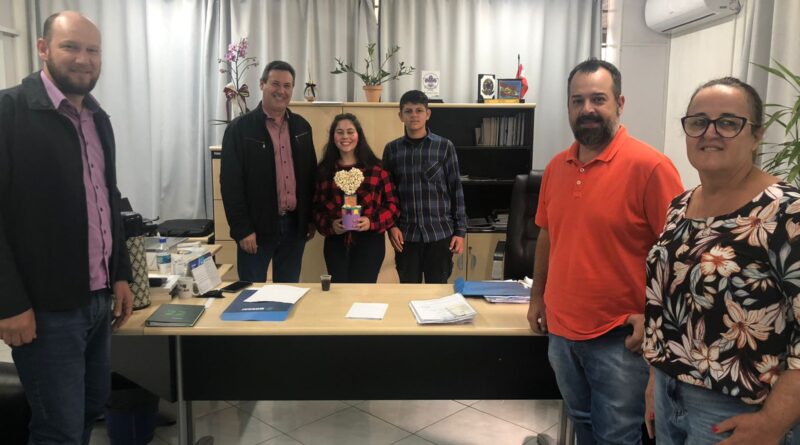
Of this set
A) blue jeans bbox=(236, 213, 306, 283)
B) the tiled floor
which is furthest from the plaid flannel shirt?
the tiled floor

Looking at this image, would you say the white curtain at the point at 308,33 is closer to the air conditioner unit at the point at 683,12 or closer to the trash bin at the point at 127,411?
the air conditioner unit at the point at 683,12

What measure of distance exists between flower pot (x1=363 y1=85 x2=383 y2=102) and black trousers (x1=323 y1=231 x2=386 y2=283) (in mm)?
1630

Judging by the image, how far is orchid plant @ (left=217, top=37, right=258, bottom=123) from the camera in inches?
174

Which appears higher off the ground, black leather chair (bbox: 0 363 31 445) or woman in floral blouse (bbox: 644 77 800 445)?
woman in floral blouse (bbox: 644 77 800 445)

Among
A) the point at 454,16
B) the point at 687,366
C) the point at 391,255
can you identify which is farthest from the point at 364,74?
the point at 687,366

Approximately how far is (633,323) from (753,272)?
1.84 feet

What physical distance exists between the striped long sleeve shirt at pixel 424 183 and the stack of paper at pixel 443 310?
2.87ft

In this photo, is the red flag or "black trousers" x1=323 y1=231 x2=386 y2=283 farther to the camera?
the red flag

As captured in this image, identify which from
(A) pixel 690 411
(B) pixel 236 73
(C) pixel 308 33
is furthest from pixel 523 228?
(B) pixel 236 73

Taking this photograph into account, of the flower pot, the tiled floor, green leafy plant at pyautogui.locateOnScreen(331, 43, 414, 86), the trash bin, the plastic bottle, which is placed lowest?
the tiled floor

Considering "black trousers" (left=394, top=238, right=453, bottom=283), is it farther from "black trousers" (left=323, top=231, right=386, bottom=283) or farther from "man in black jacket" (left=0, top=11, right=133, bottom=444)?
"man in black jacket" (left=0, top=11, right=133, bottom=444)

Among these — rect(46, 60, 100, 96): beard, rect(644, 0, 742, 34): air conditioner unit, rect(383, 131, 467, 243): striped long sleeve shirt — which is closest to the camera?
rect(46, 60, 100, 96): beard

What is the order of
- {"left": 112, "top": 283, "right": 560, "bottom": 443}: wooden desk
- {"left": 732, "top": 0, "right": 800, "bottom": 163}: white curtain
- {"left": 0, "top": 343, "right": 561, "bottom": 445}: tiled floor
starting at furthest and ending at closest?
1. {"left": 732, "top": 0, "right": 800, "bottom": 163}: white curtain
2. {"left": 0, "top": 343, "right": 561, "bottom": 445}: tiled floor
3. {"left": 112, "top": 283, "right": 560, "bottom": 443}: wooden desk

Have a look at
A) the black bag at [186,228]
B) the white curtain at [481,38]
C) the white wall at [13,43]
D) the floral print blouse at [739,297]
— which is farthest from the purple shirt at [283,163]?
the white wall at [13,43]
